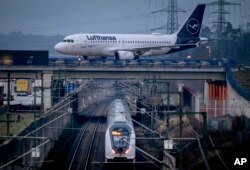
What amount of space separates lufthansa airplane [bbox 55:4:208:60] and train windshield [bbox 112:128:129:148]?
15.4 metres

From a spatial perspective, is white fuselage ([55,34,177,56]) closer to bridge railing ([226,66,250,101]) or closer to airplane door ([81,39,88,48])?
airplane door ([81,39,88,48])

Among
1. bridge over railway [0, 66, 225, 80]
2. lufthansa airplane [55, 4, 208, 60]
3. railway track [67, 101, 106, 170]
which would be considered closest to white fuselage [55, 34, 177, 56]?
lufthansa airplane [55, 4, 208, 60]

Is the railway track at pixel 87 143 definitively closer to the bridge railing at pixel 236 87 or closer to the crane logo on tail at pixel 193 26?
the bridge railing at pixel 236 87

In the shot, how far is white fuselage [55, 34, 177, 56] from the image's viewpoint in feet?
93.7

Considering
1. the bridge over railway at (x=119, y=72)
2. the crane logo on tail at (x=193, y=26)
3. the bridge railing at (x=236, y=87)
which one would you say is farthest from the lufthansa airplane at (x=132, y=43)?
the bridge railing at (x=236, y=87)

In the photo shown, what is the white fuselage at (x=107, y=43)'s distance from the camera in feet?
93.7

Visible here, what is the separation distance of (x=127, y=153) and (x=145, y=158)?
2.42 m

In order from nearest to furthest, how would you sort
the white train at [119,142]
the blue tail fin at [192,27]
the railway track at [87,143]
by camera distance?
the white train at [119,142]
the railway track at [87,143]
the blue tail fin at [192,27]

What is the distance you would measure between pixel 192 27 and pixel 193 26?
14 centimetres

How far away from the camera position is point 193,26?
34219mm

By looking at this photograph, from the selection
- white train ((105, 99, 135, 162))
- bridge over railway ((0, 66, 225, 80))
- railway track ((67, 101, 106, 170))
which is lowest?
railway track ((67, 101, 106, 170))

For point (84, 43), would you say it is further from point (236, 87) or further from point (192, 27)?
point (236, 87)

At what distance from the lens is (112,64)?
78.4 feet

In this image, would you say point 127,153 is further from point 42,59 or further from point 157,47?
point 157,47
